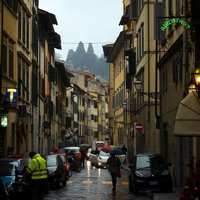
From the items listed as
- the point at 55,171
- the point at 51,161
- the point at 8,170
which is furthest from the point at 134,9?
the point at 8,170

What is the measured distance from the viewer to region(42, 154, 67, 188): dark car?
91.5 ft

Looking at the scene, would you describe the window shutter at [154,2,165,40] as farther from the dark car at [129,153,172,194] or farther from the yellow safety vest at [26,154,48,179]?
the yellow safety vest at [26,154,48,179]

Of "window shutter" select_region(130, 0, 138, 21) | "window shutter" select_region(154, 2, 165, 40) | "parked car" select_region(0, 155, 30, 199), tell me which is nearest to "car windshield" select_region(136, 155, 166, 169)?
"parked car" select_region(0, 155, 30, 199)

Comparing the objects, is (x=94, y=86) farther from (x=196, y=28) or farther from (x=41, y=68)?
(x=196, y=28)

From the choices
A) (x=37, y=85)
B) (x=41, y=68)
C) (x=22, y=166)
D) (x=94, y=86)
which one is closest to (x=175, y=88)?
(x=22, y=166)

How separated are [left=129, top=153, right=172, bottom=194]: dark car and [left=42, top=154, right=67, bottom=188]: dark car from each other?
3.49m

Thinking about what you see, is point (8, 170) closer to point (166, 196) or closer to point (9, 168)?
point (9, 168)

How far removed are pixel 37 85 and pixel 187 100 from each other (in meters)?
30.1

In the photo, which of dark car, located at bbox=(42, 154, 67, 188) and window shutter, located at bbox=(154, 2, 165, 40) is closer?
dark car, located at bbox=(42, 154, 67, 188)

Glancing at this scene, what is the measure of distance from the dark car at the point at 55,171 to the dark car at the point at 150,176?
349 centimetres

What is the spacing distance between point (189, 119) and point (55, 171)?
1159 cm

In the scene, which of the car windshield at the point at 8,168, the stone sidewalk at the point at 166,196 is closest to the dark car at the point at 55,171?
the stone sidewalk at the point at 166,196

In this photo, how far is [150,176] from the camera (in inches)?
995

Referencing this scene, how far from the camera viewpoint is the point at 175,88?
28.7m
